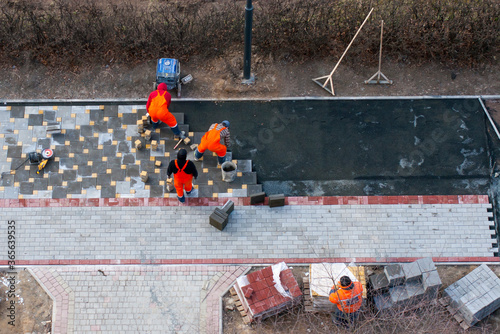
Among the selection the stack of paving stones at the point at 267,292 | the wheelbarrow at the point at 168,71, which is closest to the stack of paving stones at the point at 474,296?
the stack of paving stones at the point at 267,292

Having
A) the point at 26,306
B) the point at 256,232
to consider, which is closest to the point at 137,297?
the point at 26,306

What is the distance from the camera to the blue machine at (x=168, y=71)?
588 inches

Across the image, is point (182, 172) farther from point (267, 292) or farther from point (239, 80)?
point (239, 80)

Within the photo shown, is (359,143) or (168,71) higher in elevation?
(168,71)

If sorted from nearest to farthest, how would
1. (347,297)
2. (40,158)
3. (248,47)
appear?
1. (347,297)
2. (248,47)
3. (40,158)

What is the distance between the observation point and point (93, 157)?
48.6 ft

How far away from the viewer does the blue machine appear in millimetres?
14930

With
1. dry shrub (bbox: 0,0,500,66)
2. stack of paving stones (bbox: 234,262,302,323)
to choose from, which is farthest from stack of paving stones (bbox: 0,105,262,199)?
stack of paving stones (bbox: 234,262,302,323)

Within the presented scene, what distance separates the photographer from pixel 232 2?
17.3 m

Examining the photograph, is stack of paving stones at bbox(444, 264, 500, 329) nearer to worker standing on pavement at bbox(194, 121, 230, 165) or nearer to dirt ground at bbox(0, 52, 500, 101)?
dirt ground at bbox(0, 52, 500, 101)

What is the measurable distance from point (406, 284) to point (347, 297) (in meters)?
1.99

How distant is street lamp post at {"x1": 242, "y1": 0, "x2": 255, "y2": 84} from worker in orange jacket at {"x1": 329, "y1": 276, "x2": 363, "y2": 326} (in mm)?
6910

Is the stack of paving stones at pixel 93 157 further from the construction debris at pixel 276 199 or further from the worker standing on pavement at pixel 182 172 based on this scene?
the worker standing on pavement at pixel 182 172

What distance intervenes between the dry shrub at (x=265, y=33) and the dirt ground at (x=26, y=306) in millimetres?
6860
